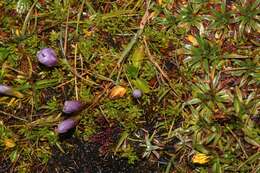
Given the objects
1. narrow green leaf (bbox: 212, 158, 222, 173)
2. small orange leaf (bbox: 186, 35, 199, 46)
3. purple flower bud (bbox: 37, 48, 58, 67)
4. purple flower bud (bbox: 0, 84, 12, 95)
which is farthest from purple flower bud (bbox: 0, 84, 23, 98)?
narrow green leaf (bbox: 212, 158, 222, 173)

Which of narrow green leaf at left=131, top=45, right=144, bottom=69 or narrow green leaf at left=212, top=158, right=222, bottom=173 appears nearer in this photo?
narrow green leaf at left=212, top=158, right=222, bottom=173

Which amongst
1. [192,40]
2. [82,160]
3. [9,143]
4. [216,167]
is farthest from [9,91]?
[216,167]

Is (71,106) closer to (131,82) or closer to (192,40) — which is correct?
(131,82)

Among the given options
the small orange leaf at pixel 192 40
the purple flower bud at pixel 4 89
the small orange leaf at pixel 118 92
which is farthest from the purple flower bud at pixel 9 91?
the small orange leaf at pixel 192 40

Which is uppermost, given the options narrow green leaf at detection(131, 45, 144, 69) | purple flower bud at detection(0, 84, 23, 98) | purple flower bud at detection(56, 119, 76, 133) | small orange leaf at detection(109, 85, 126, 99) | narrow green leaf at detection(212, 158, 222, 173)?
narrow green leaf at detection(131, 45, 144, 69)

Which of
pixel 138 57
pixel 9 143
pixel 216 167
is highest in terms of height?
pixel 138 57

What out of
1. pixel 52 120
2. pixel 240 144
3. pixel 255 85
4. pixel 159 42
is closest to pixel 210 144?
pixel 240 144

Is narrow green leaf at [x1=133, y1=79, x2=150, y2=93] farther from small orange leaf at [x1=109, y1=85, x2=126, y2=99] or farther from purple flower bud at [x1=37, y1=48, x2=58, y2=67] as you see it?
purple flower bud at [x1=37, y1=48, x2=58, y2=67]
